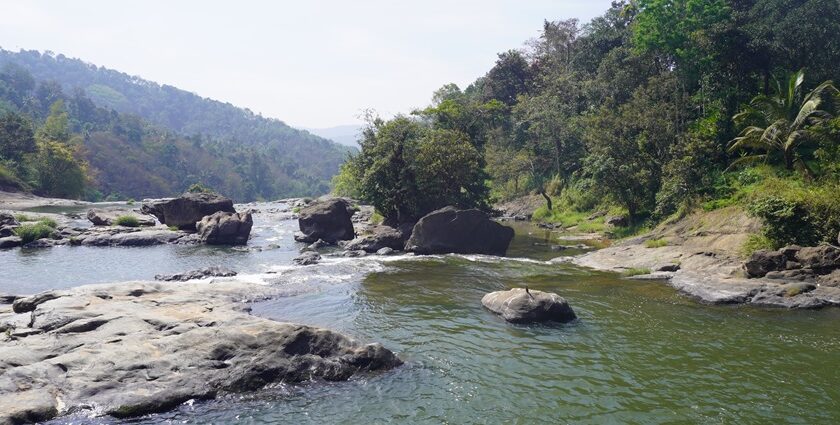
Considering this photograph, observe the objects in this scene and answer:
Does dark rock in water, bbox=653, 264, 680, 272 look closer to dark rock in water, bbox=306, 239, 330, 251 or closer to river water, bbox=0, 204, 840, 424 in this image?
river water, bbox=0, 204, 840, 424

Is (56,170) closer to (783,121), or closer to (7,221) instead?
(7,221)

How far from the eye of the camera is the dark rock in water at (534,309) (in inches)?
938

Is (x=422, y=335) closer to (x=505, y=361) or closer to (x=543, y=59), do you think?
(x=505, y=361)

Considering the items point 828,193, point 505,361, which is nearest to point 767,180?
point 828,193

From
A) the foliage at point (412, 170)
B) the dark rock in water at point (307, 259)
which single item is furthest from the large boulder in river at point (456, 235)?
the foliage at point (412, 170)

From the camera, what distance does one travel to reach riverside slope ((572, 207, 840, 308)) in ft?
86.6

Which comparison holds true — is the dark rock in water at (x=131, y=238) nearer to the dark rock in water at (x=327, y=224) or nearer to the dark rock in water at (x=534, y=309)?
the dark rock in water at (x=327, y=224)

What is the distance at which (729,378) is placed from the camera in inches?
704

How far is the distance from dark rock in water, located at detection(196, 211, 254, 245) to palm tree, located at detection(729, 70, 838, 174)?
1690 inches

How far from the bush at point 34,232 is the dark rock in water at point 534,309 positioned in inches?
1749

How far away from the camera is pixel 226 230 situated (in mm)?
51312

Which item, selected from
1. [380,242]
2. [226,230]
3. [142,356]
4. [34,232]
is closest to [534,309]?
[142,356]

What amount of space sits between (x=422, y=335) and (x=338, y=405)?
23.2 ft

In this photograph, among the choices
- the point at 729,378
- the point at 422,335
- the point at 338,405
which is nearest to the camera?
the point at 338,405
